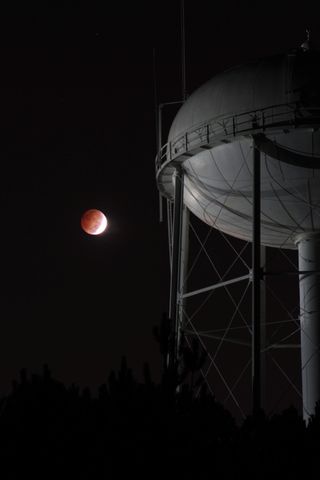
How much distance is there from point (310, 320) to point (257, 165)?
5.69 m

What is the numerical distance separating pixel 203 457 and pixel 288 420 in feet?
9.06

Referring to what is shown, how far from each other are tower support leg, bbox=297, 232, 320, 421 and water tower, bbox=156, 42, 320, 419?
0.10 feet

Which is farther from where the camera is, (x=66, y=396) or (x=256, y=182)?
(x=256, y=182)

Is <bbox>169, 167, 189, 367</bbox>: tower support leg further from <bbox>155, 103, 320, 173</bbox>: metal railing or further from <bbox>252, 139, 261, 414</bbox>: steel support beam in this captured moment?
<bbox>252, 139, 261, 414</bbox>: steel support beam

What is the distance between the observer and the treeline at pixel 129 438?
6875 millimetres

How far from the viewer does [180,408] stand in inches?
342

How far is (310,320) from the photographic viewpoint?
22.9 m

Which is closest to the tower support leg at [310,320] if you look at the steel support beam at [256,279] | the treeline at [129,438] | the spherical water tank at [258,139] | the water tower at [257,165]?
the water tower at [257,165]

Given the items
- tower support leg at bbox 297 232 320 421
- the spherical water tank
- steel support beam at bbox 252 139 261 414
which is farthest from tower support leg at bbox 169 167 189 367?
tower support leg at bbox 297 232 320 421

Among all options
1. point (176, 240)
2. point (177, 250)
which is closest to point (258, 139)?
point (176, 240)

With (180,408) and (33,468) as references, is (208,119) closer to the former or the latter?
(180,408)

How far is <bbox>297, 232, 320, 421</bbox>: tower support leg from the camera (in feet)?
73.5

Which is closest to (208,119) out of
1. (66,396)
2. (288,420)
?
(288,420)

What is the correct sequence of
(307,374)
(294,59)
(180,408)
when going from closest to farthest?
(180,408) < (294,59) < (307,374)
